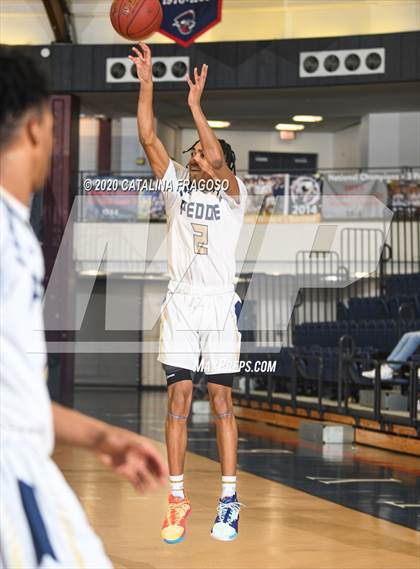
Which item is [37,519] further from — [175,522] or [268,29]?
[268,29]

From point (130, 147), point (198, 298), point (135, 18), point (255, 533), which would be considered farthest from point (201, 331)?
point (130, 147)

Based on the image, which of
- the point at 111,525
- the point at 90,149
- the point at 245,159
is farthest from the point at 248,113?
the point at 111,525

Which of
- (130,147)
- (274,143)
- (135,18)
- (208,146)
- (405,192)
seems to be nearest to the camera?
(208,146)

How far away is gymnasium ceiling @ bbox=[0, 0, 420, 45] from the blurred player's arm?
1089cm

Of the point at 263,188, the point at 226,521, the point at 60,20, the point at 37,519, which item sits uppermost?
the point at 60,20

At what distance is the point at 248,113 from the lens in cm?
1858

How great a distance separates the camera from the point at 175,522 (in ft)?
16.7

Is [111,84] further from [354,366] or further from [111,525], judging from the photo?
[111,525]

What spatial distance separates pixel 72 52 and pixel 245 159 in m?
6.05

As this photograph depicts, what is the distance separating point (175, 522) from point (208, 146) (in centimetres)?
178

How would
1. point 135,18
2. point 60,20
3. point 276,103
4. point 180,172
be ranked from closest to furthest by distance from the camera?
point 180,172 < point 135,18 < point 60,20 < point 276,103

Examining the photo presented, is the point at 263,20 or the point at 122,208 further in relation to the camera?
the point at 122,208

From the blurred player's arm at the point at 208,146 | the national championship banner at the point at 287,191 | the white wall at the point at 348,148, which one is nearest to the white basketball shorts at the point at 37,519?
the blurred player's arm at the point at 208,146

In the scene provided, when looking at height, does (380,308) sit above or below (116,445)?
above
